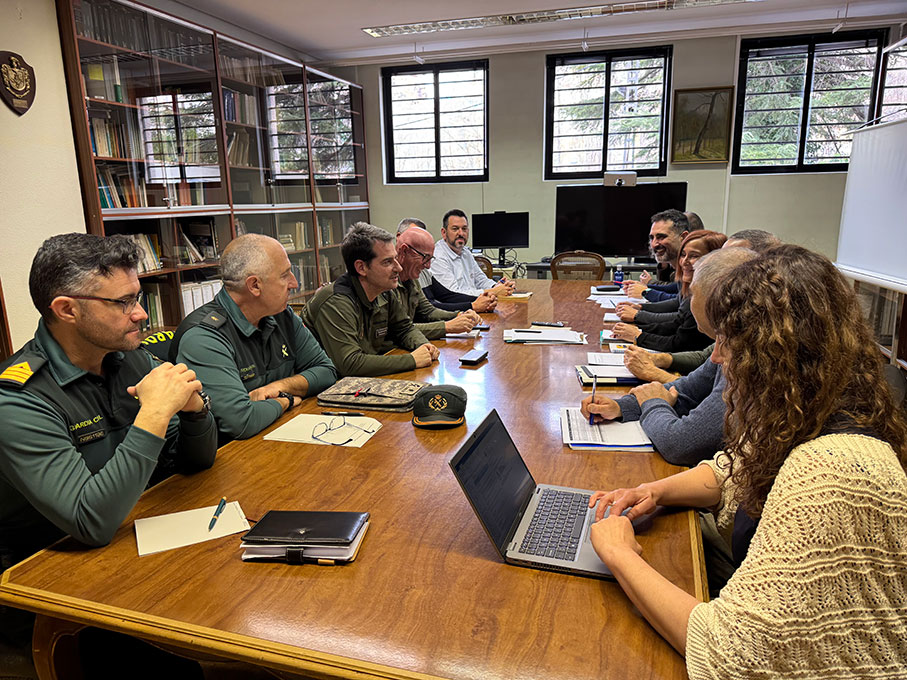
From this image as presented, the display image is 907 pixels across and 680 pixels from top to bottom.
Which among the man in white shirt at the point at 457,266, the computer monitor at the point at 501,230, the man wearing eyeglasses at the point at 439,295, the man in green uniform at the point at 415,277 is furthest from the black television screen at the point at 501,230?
the man in green uniform at the point at 415,277

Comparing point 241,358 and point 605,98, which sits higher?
point 605,98

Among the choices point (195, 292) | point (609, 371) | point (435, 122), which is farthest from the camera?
point (435, 122)

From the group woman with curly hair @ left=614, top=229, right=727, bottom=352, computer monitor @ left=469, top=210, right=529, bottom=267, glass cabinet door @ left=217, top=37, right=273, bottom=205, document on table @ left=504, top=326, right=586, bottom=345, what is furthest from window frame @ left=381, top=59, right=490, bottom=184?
woman with curly hair @ left=614, top=229, right=727, bottom=352

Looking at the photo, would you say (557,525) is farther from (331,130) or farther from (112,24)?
(331,130)

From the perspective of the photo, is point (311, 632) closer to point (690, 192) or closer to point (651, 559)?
point (651, 559)

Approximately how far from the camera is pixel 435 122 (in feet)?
23.7

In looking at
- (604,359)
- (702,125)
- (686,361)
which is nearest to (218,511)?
(604,359)

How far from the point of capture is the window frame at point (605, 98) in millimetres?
6379

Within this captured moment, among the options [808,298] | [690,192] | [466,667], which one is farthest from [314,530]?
[690,192]

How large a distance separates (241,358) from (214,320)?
17 cm

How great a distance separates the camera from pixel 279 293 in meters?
2.05

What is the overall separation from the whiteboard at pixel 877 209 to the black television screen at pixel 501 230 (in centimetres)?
296

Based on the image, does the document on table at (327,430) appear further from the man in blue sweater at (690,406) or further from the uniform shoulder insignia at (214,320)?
the man in blue sweater at (690,406)

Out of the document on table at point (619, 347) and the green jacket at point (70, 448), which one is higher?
the green jacket at point (70, 448)
